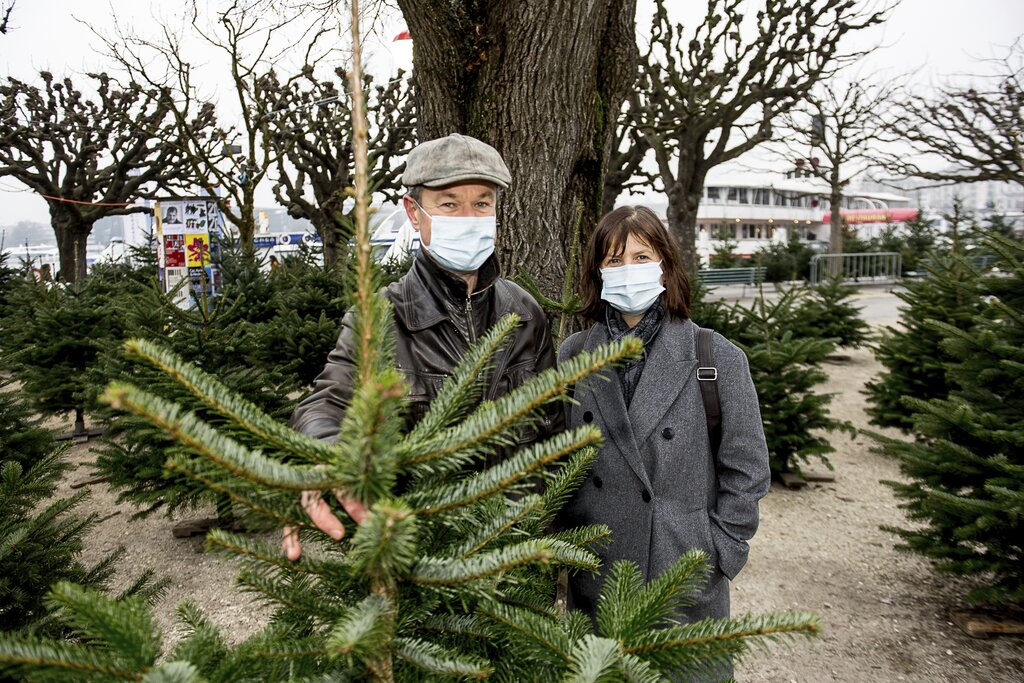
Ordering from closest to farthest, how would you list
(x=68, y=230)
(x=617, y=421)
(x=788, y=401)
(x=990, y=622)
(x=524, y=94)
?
(x=617, y=421)
(x=524, y=94)
(x=990, y=622)
(x=788, y=401)
(x=68, y=230)

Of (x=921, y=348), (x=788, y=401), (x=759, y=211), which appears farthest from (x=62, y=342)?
(x=759, y=211)

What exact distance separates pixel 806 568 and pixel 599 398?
3820 millimetres

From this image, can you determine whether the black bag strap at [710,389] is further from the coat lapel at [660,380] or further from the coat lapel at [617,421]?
the coat lapel at [617,421]

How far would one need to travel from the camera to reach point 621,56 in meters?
4.23

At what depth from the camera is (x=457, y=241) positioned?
2.05m

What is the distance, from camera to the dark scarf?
2346 millimetres

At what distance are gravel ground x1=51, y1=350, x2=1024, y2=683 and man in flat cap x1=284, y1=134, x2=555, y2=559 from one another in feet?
5.41

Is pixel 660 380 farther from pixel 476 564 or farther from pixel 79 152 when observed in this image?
pixel 79 152

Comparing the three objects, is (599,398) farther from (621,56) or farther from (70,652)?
(621,56)

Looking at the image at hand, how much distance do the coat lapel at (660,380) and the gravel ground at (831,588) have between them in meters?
1.12

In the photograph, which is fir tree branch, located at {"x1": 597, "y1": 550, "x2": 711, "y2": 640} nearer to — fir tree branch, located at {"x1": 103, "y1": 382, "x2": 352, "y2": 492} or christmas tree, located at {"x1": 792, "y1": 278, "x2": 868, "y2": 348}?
fir tree branch, located at {"x1": 103, "y1": 382, "x2": 352, "y2": 492}

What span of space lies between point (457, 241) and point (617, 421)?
807 mm

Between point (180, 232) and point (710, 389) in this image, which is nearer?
point (710, 389)

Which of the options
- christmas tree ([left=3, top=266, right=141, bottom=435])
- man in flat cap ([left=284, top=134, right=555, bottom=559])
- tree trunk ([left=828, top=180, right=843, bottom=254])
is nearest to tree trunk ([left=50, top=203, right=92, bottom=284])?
christmas tree ([left=3, top=266, right=141, bottom=435])
